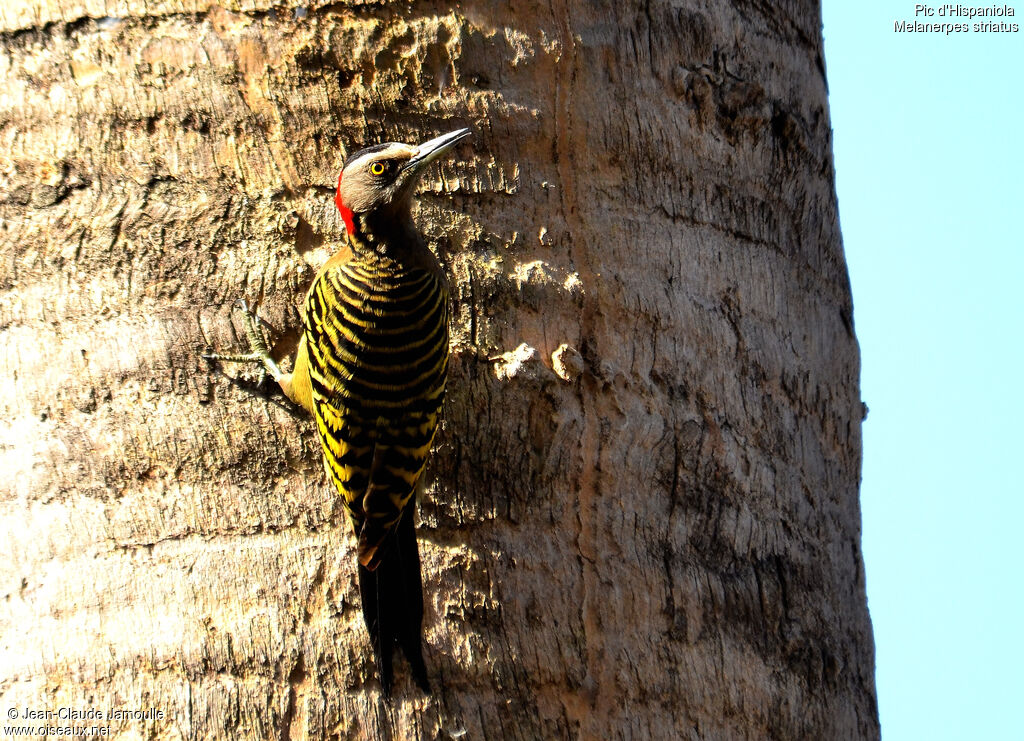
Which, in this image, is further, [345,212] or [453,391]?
[345,212]

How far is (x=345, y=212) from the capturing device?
348 centimetres

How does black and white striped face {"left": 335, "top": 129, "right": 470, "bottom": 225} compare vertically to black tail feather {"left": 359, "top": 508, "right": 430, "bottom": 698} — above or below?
above

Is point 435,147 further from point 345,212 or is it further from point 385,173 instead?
point 345,212

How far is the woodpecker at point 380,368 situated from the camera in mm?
2764

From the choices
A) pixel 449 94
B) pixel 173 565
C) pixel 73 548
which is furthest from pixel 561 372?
pixel 73 548

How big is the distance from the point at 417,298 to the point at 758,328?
991 millimetres

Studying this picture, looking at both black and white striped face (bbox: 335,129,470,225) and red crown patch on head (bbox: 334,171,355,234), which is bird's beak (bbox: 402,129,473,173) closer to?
black and white striped face (bbox: 335,129,470,225)

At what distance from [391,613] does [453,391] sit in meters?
0.66

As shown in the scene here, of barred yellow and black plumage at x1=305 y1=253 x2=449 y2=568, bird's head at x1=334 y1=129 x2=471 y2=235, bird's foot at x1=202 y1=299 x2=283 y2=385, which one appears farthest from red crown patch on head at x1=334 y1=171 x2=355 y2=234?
bird's foot at x1=202 y1=299 x2=283 y2=385

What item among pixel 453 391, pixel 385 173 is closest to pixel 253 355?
pixel 453 391

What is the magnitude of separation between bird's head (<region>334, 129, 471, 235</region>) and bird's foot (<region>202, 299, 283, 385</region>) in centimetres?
40

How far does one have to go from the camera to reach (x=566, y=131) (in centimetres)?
311

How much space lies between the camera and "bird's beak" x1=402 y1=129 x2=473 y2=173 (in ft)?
9.82

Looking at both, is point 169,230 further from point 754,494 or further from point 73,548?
point 754,494
